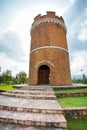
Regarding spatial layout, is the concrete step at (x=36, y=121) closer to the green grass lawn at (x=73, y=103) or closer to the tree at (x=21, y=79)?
the green grass lawn at (x=73, y=103)

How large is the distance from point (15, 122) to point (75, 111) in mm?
2057

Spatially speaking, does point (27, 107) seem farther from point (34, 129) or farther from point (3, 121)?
point (34, 129)

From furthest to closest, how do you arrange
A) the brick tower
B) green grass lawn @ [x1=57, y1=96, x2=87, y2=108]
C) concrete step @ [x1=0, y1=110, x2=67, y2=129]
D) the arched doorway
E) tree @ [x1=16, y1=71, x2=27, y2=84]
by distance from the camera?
tree @ [x1=16, y1=71, x2=27, y2=84], the arched doorway, the brick tower, green grass lawn @ [x1=57, y1=96, x2=87, y2=108], concrete step @ [x1=0, y1=110, x2=67, y2=129]

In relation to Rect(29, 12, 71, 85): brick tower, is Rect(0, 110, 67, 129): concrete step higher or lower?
lower

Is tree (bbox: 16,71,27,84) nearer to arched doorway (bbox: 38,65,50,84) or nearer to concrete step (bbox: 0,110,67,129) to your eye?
arched doorway (bbox: 38,65,50,84)

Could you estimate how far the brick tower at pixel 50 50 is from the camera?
13.2 m

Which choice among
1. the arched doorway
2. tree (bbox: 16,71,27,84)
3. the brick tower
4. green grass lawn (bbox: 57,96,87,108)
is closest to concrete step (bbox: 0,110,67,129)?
green grass lawn (bbox: 57,96,87,108)

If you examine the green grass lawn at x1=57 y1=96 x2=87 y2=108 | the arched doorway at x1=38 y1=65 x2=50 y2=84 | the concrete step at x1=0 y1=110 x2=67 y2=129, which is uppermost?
the arched doorway at x1=38 y1=65 x2=50 y2=84

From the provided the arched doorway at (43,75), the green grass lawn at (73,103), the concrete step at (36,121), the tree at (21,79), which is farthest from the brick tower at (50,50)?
the tree at (21,79)

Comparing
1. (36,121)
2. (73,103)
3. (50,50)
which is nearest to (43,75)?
(50,50)

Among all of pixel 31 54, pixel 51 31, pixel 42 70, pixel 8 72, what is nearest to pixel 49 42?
pixel 51 31

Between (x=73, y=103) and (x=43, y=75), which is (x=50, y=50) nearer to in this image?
(x=43, y=75)

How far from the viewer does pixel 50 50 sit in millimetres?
13570

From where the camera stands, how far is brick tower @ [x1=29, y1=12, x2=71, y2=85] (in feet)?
43.3
